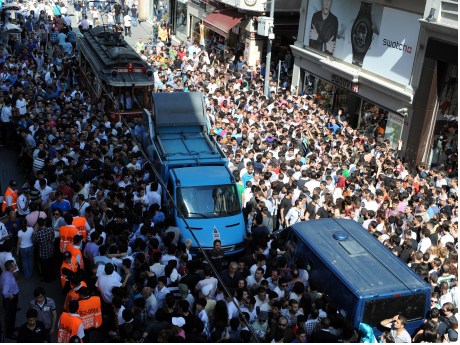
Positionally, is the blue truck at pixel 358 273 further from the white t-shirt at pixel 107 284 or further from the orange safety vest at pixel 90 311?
the orange safety vest at pixel 90 311

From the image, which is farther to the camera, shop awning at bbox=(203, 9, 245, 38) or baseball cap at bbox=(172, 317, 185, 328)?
shop awning at bbox=(203, 9, 245, 38)

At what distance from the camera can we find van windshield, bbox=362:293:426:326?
8.96 metres

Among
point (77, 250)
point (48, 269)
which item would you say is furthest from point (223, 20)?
point (77, 250)

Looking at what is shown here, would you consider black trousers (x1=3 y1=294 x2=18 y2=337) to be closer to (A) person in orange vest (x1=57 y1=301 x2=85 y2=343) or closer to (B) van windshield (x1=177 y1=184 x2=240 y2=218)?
(A) person in orange vest (x1=57 y1=301 x2=85 y2=343)

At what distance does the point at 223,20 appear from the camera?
100 ft

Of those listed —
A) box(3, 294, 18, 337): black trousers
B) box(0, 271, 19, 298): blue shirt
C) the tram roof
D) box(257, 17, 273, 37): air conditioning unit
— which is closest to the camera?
box(0, 271, 19, 298): blue shirt

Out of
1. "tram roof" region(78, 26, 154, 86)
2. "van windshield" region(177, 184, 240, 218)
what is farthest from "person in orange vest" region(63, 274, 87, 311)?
"tram roof" region(78, 26, 154, 86)

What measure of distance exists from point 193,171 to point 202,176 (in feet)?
1.12

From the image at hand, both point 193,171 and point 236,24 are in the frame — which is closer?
point 193,171

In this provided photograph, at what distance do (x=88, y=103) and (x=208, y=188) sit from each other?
360 inches

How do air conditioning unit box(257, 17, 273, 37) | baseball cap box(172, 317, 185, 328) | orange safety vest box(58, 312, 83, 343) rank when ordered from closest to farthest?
1. orange safety vest box(58, 312, 83, 343)
2. baseball cap box(172, 317, 185, 328)
3. air conditioning unit box(257, 17, 273, 37)

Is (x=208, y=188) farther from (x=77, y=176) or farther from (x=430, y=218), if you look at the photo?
(x=430, y=218)

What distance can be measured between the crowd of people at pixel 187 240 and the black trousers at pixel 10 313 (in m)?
0.03

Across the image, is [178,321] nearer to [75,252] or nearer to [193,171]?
[75,252]
